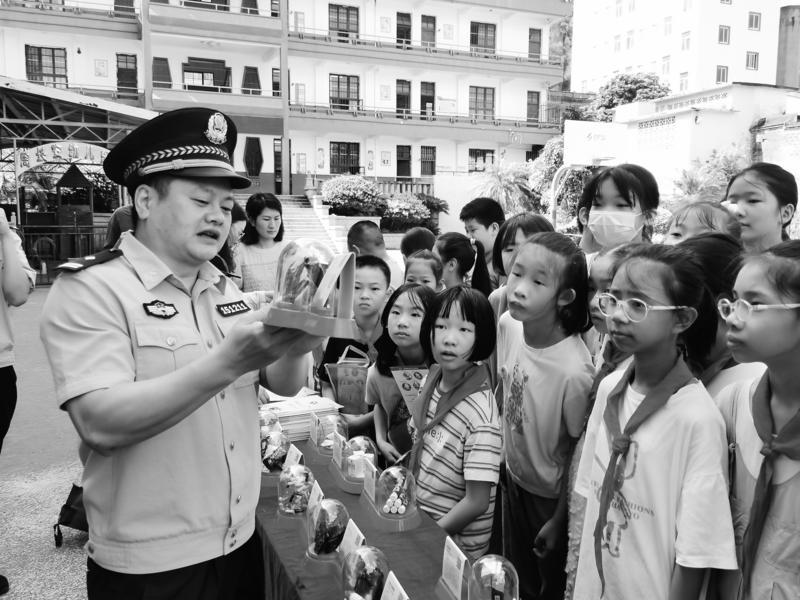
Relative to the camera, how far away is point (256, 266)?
4.57 m

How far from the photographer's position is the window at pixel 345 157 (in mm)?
25016

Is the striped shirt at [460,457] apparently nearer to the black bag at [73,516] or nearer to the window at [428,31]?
the black bag at [73,516]

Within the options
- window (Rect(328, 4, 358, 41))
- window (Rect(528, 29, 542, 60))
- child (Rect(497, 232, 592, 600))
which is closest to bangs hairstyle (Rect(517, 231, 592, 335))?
child (Rect(497, 232, 592, 600))

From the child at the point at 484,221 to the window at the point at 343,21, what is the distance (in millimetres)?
22150

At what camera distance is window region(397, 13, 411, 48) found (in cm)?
2588

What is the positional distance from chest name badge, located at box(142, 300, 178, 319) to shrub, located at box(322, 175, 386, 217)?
16.8 metres

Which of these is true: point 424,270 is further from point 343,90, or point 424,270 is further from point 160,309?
point 343,90

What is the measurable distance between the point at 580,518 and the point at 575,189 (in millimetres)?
20950

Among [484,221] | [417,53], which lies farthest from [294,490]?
[417,53]

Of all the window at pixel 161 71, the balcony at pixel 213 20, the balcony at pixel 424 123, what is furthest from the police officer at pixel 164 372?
the balcony at pixel 424 123

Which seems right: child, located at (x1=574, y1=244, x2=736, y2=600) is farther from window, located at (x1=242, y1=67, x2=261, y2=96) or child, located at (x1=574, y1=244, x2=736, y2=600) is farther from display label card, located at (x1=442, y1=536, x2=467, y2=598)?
window, located at (x1=242, y1=67, x2=261, y2=96)

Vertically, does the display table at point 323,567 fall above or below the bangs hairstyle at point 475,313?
below

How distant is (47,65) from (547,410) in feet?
77.2

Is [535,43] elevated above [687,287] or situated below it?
above
